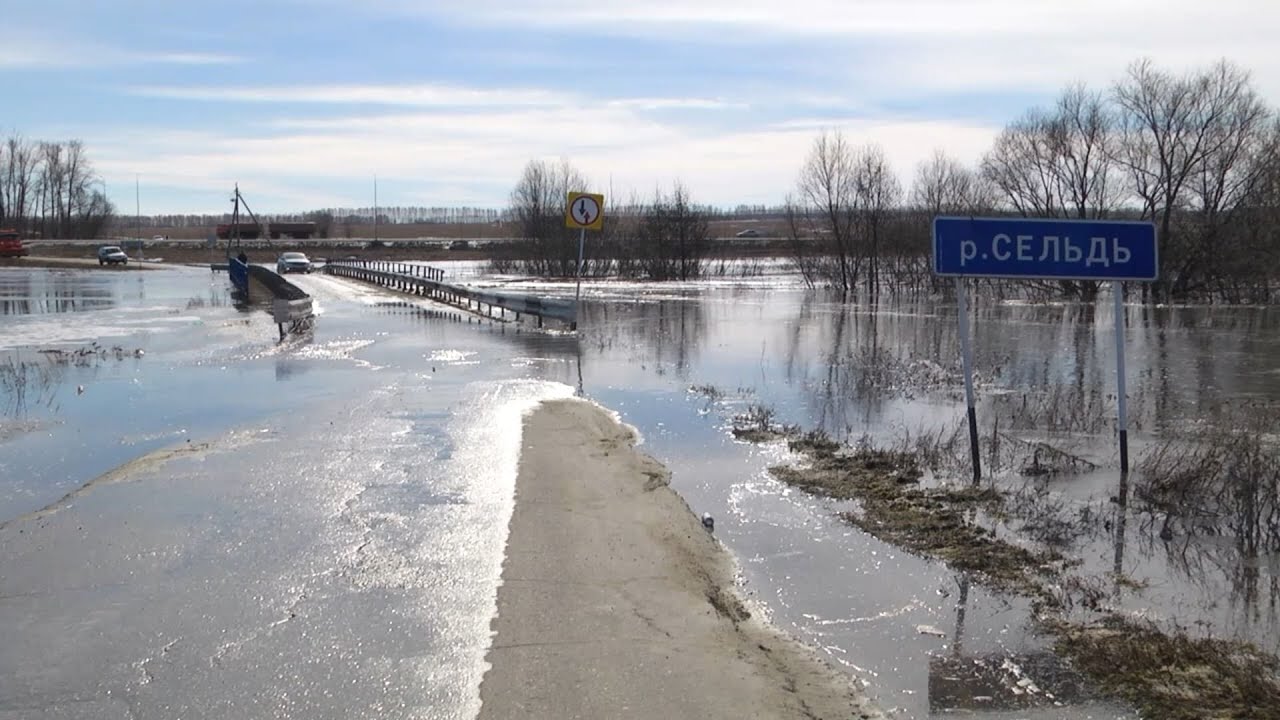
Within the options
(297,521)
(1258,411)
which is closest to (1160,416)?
(1258,411)

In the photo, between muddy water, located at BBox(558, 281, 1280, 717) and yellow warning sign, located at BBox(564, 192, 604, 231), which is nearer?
muddy water, located at BBox(558, 281, 1280, 717)

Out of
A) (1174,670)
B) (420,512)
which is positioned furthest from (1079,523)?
(420,512)

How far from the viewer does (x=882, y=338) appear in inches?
1122

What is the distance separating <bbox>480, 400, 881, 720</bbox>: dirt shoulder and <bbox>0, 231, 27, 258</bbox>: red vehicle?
307 feet

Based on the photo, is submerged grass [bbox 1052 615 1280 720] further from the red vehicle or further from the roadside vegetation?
the red vehicle

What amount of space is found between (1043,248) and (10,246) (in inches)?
3790

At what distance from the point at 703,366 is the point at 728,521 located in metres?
11.9

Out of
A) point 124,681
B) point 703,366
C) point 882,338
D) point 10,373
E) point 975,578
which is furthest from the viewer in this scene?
point 882,338

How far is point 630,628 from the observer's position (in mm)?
6629

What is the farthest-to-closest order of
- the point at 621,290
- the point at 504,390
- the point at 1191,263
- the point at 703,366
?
the point at 621,290, the point at 1191,263, the point at 703,366, the point at 504,390

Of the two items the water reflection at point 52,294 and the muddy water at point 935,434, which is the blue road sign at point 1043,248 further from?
the water reflection at point 52,294

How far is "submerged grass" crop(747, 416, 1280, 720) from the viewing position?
5672 mm

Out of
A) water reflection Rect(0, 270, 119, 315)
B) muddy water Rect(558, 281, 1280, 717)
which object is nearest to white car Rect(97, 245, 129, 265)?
water reflection Rect(0, 270, 119, 315)

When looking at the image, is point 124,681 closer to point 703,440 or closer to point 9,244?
point 703,440
